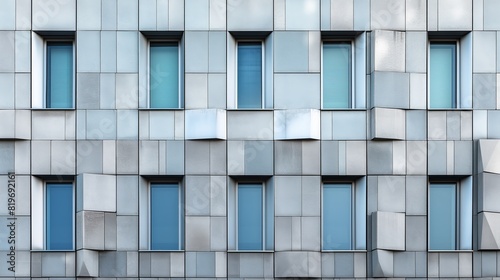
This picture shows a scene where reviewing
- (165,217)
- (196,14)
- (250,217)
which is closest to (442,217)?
(250,217)

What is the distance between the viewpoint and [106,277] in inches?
727

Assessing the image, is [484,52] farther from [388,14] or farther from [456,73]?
[388,14]

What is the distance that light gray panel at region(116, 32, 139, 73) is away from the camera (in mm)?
18844

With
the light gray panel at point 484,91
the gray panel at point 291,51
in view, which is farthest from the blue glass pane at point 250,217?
the light gray panel at point 484,91

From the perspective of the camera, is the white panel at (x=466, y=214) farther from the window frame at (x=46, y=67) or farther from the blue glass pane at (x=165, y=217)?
the window frame at (x=46, y=67)

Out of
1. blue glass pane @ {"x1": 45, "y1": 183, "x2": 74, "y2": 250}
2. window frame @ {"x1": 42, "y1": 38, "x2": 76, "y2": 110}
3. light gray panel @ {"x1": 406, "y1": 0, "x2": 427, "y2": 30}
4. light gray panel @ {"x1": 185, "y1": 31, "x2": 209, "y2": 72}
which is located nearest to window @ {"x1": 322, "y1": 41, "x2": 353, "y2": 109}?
light gray panel @ {"x1": 406, "y1": 0, "x2": 427, "y2": 30}

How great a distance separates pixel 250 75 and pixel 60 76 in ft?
18.2

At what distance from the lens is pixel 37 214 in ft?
61.8

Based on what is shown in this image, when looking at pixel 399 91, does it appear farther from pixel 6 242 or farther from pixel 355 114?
pixel 6 242

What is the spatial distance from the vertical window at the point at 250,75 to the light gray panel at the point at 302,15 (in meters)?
1.17

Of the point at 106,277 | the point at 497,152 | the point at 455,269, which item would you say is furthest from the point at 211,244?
the point at 497,152

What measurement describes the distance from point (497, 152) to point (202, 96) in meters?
8.39

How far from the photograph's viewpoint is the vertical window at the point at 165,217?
62.2 feet

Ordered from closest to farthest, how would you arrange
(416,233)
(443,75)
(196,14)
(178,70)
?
1. (416,233)
2. (196,14)
3. (178,70)
4. (443,75)
